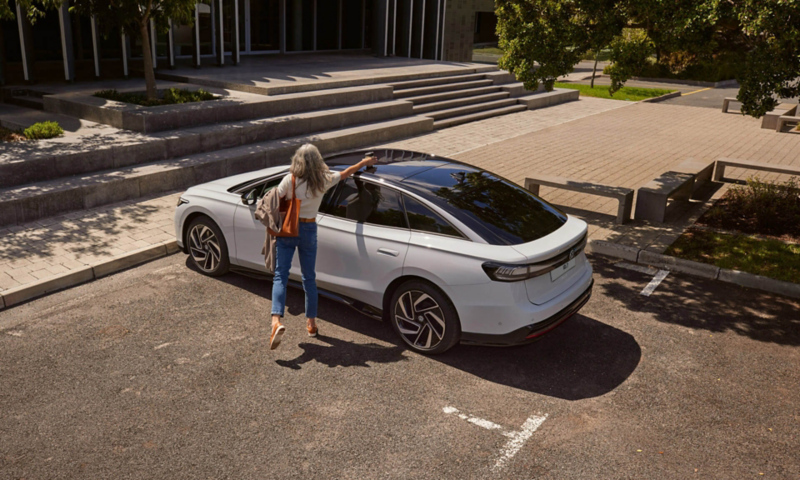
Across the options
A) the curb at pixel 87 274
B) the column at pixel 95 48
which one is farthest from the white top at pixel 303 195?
the column at pixel 95 48

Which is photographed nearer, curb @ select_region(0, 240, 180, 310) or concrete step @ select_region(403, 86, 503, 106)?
curb @ select_region(0, 240, 180, 310)

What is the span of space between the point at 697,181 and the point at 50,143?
1155 cm

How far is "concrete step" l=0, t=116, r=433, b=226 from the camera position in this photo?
9.69 m

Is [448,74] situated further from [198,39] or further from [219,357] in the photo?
[219,357]

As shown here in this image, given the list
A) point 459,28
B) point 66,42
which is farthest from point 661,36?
point 459,28

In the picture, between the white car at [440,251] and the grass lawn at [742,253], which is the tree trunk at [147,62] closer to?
the white car at [440,251]

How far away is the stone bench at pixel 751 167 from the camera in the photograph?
484 inches

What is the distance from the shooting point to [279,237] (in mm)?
6367

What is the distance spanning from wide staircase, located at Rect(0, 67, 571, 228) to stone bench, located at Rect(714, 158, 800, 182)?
7492 millimetres

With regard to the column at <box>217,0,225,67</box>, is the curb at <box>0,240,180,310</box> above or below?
below

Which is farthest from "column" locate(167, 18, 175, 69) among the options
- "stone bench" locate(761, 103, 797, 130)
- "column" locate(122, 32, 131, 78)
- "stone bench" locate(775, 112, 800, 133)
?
"stone bench" locate(775, 112, 800, 133)

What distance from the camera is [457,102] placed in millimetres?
20516

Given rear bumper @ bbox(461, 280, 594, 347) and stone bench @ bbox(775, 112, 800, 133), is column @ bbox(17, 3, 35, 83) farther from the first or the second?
stone bench @ bbox(775, 112, 800, 133)

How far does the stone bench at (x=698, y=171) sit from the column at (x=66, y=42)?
1457 cm
